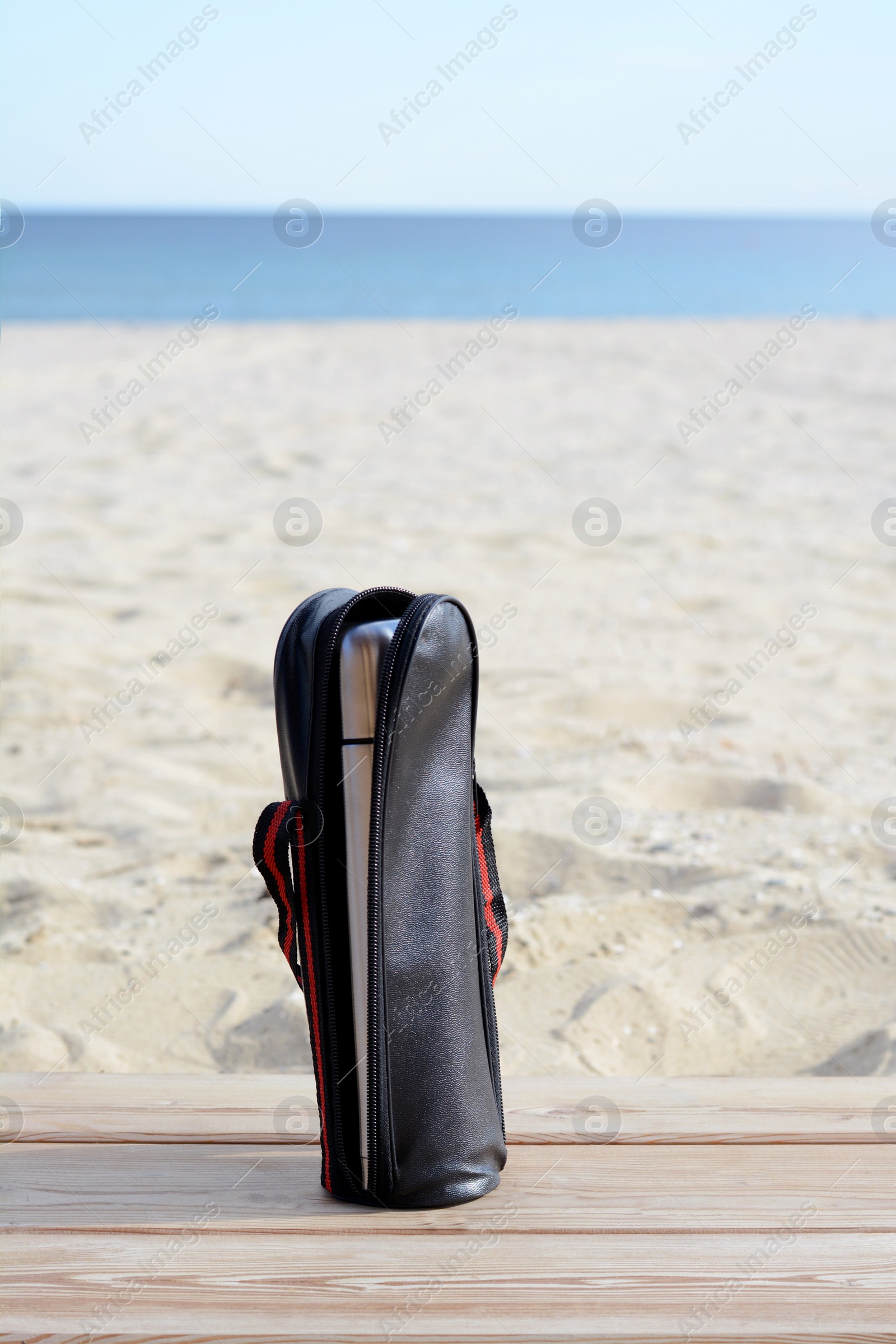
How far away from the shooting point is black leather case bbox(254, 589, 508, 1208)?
4.47 feet

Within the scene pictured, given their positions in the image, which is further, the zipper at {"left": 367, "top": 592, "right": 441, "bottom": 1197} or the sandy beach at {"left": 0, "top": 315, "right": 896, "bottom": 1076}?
the sandy beach at {"left": 0, "top": 315, "right": 896, "bottom": 1076}

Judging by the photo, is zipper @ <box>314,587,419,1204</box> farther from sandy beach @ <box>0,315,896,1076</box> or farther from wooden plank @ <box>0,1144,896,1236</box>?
sandy beach @ <box>0,315,896,1076</box>

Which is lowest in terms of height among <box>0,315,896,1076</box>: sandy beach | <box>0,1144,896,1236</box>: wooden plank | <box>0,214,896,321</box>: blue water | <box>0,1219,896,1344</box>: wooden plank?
<box>0,214,896,321</box>: blue water

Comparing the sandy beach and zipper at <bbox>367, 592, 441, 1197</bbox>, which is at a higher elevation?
zipper at <bbox>367, 592, 441, 1197</bbox>

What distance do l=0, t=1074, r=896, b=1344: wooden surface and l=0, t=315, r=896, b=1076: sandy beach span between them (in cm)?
67

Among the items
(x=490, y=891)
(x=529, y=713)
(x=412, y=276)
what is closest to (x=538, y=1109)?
(x=490, y=891)

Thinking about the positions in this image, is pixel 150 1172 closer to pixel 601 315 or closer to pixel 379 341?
pixel 379 341

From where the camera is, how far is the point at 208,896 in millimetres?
2871

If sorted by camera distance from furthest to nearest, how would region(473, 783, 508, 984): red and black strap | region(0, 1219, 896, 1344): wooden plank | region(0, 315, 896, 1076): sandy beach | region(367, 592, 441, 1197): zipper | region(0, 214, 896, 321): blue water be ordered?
1. region(0, 214, 896, 321): blue water
2. region(0, 315, 896, 1076): sandy beach
3. region(473, 783, 508, 984): red and black strap
4. region(367, 592, 441, 1197): zipper
5. region(0, 1219, 896, 1344): wooden plank

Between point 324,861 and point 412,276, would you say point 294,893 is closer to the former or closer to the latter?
point 324,861

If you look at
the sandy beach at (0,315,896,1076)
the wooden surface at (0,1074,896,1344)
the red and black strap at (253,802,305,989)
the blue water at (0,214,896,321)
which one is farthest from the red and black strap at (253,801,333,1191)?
the blue water at (0,214,896,321)

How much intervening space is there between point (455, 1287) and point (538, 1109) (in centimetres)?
39

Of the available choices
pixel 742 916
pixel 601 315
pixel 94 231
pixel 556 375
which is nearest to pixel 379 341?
pixel 556 375

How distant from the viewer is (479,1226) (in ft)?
4.41
